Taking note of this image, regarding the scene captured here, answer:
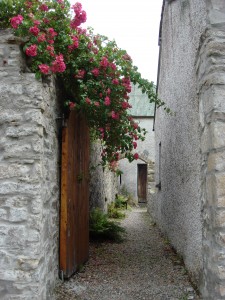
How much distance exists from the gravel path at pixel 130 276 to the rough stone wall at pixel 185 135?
25 cm

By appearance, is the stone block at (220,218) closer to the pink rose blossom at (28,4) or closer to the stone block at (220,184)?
the stone block at (220,184)

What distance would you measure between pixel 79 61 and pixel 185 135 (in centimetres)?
181

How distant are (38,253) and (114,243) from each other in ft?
12.0

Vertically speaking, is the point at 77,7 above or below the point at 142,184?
above

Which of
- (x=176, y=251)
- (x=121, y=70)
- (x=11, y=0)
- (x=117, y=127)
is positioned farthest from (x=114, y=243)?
(x=11, y=0)

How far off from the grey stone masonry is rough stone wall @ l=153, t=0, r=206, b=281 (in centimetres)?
44

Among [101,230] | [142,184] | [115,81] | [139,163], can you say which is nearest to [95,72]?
[115,81]

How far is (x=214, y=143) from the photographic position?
2.77 metres

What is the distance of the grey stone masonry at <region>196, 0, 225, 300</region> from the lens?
2711 mm

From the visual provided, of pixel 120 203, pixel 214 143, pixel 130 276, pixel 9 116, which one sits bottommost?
pixel 120 203

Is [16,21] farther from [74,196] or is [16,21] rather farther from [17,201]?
[74,196]

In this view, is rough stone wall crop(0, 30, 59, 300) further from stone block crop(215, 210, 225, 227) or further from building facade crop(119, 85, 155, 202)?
building facade crop(119, 85, 155, 202)

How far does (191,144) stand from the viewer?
4320mm

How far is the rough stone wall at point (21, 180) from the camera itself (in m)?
3.09
